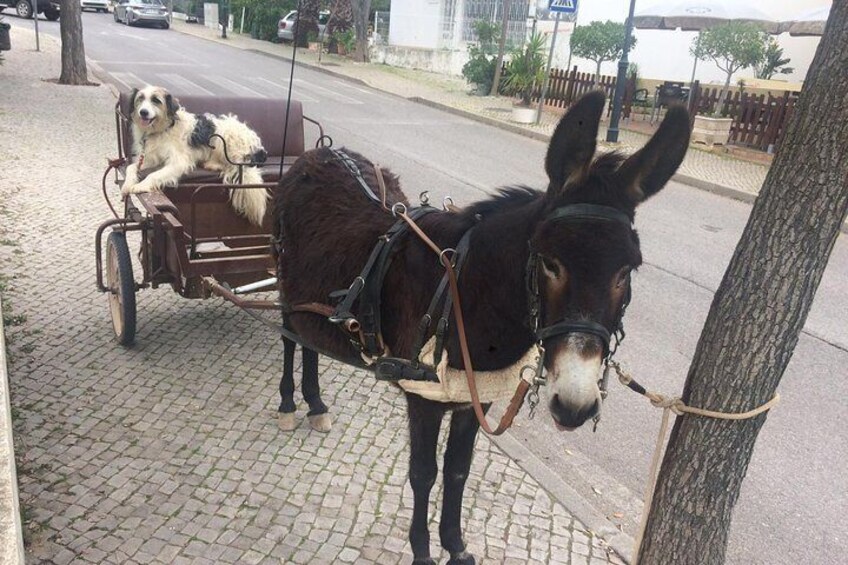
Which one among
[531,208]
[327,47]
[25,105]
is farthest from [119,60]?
[531,208]

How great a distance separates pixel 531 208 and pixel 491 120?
16.4 meters

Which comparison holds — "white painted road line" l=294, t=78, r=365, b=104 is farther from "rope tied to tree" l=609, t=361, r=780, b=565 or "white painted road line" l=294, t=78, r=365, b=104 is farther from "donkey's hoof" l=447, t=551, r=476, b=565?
"rope tied to tree" l=609, t=361, r=780, b=565

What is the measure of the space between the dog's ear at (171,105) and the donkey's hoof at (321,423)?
2.71 meters

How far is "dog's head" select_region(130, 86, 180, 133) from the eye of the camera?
4973mm

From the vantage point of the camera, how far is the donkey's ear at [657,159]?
203cm

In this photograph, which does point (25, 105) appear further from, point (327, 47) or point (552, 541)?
point (327, 47)

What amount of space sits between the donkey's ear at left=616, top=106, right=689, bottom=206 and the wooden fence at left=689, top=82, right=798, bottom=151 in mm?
14112

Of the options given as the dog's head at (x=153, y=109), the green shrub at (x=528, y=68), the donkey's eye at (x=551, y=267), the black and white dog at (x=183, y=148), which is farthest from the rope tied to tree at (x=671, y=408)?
the green shrub at (x=528, y=68)

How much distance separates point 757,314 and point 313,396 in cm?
280

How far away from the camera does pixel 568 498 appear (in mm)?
3682

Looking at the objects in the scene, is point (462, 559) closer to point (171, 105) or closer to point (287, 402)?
point (287, 402)

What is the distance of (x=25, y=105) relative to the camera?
45.6ft

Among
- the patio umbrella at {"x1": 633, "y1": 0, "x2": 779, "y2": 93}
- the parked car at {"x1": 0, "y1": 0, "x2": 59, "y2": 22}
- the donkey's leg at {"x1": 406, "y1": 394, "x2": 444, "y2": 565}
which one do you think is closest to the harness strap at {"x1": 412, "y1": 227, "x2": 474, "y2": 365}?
the donkey's leg at {"x1": 406, "y1": 394, "x2": 444, "y2": 565}

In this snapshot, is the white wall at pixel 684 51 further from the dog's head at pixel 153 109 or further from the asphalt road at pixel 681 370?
the dog's head at pixel 153 109
